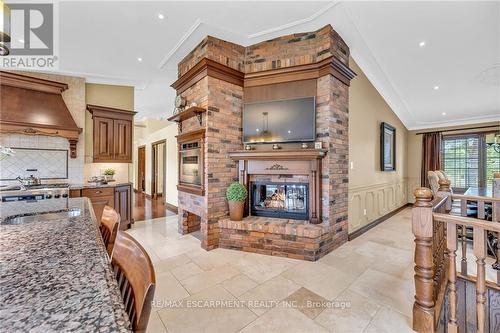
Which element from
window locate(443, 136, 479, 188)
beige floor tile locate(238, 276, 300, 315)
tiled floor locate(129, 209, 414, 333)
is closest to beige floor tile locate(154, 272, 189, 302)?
tiled floor locate(129, 209, 414, 333)

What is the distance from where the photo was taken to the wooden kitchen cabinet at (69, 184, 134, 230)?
365 cm

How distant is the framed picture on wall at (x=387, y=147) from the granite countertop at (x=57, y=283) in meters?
5.07

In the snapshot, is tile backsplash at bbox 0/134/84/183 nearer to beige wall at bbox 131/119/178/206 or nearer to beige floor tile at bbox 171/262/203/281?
beige wall at bbox 131/119/178/206

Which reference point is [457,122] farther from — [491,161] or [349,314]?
[349,314]

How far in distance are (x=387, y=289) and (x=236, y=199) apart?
1906mm

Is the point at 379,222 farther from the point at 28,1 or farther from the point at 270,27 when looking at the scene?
the point at 28,1

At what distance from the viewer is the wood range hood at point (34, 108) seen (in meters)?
3.39

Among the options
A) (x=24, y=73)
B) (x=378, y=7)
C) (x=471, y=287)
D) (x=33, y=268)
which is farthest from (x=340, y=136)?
(x=24, y=73)

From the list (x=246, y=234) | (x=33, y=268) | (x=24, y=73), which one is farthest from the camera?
(x=24, y=73)

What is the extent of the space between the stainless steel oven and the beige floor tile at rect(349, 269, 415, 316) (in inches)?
93.8

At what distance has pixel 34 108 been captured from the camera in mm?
3592

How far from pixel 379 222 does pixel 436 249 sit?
2960 millimetres

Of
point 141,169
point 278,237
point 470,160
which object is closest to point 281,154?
point 278,237

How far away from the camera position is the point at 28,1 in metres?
2.42
